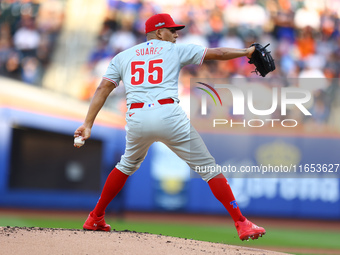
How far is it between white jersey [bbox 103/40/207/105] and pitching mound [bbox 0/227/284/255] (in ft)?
3.11

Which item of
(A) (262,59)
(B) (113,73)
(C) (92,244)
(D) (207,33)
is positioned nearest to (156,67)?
(B) (113,73)

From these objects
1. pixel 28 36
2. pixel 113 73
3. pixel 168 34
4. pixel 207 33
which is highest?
pixel 207 33

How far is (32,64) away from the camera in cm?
890

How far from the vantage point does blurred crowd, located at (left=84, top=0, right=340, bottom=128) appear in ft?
29.3

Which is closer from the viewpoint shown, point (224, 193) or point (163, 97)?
point (163, 97)

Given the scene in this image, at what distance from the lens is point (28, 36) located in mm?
9195

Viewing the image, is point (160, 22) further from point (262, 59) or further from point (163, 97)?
point (262, 59)

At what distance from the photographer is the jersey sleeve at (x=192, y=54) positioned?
3.64 metres

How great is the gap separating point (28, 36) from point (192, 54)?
621 centimetres

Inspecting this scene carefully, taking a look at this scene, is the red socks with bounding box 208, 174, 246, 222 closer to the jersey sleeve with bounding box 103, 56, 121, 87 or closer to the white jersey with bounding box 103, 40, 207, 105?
the white jersey with bounding box 103, 40, 207, 105

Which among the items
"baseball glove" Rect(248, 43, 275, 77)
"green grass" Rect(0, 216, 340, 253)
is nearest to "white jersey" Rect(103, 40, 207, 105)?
"baseball glove" Rect(248, 43, 275, 77)

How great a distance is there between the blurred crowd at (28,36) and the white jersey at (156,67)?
17.7 ft

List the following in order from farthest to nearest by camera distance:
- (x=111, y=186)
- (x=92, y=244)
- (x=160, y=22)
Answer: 1. (x=111, y=186)
2. (x=160, y=22)
3. (x=92, y=244)

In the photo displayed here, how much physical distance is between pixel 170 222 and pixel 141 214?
526mm
